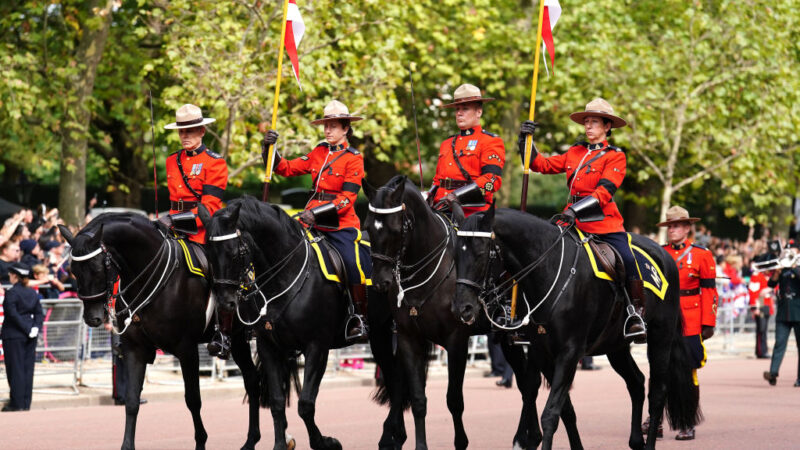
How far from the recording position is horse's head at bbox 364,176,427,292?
382 inches

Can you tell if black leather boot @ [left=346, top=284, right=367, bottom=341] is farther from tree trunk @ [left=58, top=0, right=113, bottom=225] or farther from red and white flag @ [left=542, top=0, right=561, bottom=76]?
tree trunk @ [left=58, top=0, right=113, bottom=225]

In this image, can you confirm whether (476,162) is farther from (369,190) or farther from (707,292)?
(707,292)

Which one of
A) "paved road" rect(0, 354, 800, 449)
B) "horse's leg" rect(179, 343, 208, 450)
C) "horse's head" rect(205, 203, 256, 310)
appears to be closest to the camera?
"horse's head" rect(205, 203, 256, 310)

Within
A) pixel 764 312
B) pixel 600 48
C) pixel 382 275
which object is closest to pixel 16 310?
pixel 382 275

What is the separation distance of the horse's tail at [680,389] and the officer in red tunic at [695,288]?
37.5 inches

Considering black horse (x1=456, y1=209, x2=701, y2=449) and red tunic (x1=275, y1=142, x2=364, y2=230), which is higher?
red tunic (x1=275, y1=142, x2=364, y2=230)

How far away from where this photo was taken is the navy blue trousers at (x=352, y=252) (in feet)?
36.9

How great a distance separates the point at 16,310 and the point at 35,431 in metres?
2.45

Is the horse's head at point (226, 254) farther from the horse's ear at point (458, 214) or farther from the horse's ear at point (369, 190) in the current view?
the horse's ear at point (458, 214)

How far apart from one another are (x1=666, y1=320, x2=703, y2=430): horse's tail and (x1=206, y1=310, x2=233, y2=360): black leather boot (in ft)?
13.8

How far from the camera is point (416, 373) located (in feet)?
33.8

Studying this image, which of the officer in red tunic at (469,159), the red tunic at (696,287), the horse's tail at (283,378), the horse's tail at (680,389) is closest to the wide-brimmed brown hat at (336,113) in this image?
the officer in red tunic at (469,159)

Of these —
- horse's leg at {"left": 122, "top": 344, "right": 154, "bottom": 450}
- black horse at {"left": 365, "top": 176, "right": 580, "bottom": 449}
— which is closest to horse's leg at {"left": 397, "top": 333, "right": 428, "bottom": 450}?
black horse at {"left": 365, "top": 176, "right": 580, "bottom": 449}

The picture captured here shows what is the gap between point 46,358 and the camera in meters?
16.8
